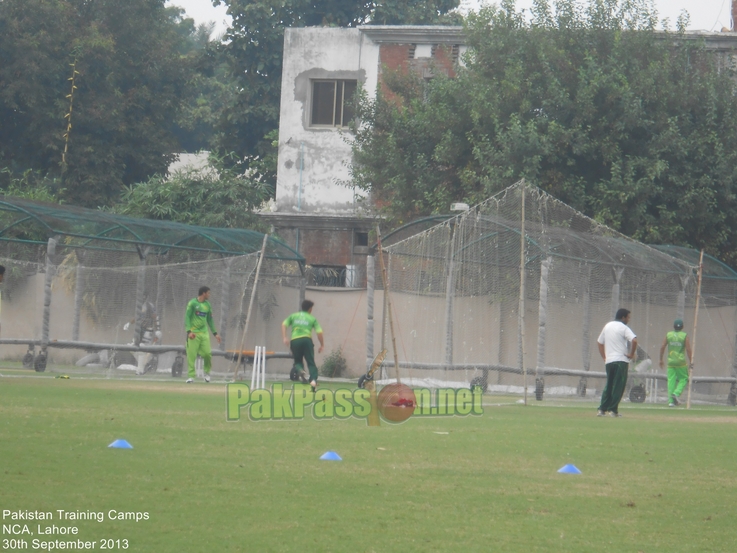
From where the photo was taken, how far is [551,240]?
20.7m

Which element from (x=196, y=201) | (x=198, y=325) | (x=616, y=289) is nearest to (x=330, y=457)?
(x=198, y=325)

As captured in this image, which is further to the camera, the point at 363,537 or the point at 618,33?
the point at 618,33

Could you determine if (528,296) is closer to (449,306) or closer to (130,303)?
(449,306)

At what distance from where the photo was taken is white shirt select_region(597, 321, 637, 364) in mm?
16906

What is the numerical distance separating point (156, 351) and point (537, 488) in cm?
1567

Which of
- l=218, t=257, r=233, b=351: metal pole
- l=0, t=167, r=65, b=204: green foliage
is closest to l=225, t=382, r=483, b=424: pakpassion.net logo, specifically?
l=218, t=257, r=233, b=351: metal pole

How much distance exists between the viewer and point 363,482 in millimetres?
8555

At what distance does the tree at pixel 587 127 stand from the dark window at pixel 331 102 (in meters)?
7.46

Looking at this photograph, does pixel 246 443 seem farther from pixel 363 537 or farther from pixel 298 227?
pixel 298 227

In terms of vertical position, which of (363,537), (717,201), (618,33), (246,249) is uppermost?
(618,33)

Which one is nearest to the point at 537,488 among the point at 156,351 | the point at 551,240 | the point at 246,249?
the point at 551,240

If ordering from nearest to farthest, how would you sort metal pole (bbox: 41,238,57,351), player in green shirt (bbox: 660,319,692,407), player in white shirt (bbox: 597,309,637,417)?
player in white shirt (bbox: 597,309,637,417), player in green shirt (bbox: 660,319,692,407), metal pole (bbox: 41,238,57,351)

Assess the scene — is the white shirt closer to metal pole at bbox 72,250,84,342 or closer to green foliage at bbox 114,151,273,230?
metal pole at bbox 72,250,84,342

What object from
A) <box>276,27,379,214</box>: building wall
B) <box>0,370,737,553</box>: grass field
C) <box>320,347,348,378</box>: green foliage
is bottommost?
<box>0,370,737,553</box>: grass field
